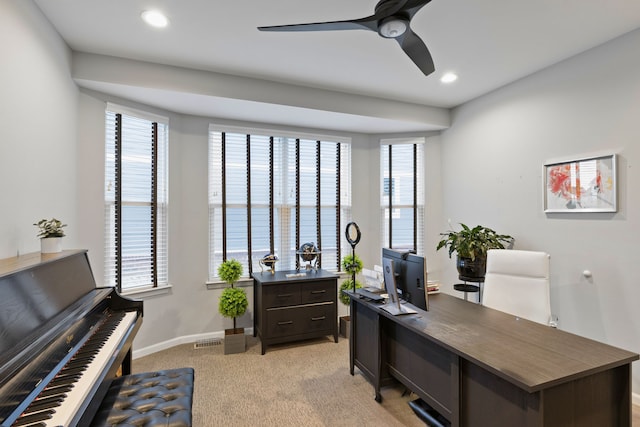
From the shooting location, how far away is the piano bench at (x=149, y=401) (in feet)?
4.74

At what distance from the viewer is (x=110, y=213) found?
10.2 feet

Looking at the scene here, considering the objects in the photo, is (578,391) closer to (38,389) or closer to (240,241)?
(38,389)

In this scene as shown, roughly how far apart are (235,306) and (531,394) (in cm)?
282

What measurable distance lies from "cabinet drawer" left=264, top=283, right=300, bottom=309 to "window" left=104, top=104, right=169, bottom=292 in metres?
1.17

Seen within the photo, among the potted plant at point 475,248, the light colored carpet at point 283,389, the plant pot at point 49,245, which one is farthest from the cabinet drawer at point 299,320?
the plant pot at point 49,245

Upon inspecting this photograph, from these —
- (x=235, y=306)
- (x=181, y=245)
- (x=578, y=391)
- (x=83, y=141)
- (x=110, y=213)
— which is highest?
(x=83, y=141)

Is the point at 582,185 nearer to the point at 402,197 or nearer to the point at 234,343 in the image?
the point at 402,197

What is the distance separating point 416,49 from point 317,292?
2597 mm

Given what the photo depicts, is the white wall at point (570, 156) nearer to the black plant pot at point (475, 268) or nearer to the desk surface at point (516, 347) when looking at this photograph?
the black plant pot at point (475, 268)

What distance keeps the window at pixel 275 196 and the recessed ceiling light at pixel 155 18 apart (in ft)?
4.97

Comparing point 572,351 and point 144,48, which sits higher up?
point 144,48

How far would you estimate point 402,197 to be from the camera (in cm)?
453

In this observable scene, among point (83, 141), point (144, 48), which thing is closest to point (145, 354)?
point (83, 141)

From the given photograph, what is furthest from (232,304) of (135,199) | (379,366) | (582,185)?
(582,185)
